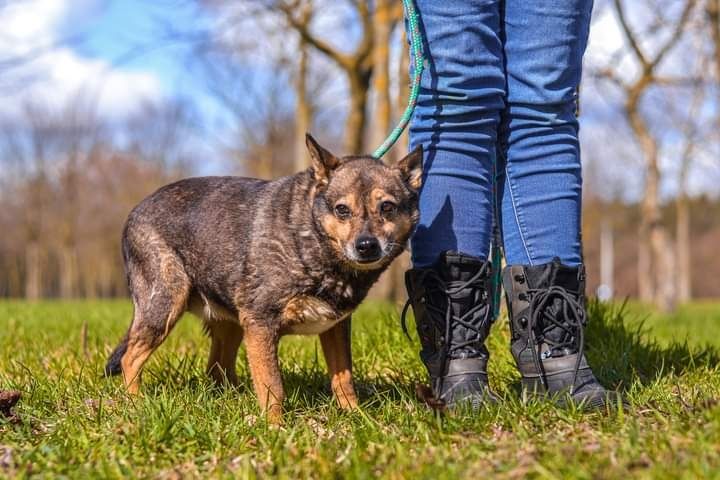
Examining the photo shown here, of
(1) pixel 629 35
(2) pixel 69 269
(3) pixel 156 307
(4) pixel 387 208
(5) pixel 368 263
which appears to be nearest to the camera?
(5) pixel 368 263

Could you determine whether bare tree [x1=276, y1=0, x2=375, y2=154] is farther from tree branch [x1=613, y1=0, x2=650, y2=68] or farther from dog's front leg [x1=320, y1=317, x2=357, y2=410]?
dog's front leg [x1=320, y1=317, x2=357, y2=410]

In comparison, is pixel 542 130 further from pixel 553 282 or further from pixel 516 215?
pixel 553 282

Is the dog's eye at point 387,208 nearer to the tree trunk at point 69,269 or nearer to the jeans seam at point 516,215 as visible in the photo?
the jeans seam at point 516,215

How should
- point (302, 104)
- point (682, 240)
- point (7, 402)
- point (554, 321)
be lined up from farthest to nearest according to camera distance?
point (682, 240) < point (302, 104) < point (554, 321) < point (7, 402)

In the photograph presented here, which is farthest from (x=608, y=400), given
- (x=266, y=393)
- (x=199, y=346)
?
(x=199, y=346)

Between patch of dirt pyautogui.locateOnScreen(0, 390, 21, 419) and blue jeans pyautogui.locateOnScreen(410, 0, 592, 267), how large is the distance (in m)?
1.71

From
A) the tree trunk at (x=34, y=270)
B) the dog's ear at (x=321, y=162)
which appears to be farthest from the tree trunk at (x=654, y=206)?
the tree trunk at (x=34, y=270)

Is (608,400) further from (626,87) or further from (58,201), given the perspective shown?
(58,201)

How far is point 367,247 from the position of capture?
3.34 metres

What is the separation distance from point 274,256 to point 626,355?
1.93 metres

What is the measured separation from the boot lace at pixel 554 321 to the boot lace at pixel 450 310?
0.20 metres

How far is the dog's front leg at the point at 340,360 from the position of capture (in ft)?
11.5

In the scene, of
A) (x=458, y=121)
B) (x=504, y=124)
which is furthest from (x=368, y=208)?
(x=504, y=124)

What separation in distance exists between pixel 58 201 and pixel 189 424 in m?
34.8
